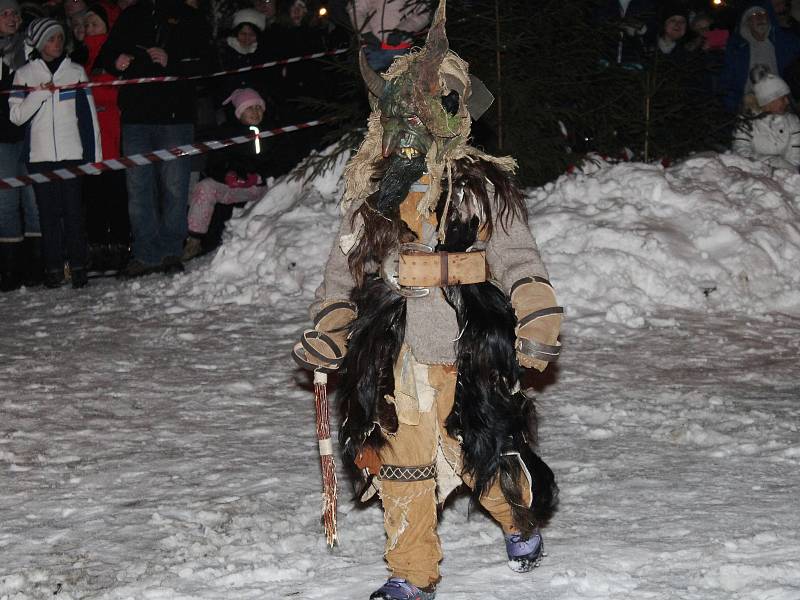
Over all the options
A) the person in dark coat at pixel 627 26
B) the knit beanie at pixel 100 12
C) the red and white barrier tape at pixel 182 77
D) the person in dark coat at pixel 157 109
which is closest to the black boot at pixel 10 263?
the person in dark coat at pixel 157 109

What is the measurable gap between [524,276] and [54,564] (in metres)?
2.03

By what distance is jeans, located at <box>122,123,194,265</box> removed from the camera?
31.5 ft

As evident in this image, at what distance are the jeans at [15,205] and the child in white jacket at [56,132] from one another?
0.35 metres

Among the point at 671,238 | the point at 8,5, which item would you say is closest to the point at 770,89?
the point at 671,238

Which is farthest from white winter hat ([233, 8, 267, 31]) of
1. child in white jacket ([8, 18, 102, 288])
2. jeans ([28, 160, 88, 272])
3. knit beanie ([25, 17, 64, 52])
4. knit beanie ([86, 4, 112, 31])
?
jeans ([28, 160, 88, 272])

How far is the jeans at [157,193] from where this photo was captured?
9.60 meters

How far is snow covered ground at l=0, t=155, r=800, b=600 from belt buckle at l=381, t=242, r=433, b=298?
3.37 ft

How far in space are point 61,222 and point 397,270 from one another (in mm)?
6269

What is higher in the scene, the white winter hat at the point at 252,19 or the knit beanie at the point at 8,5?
the knit beanie at the point at 8,5

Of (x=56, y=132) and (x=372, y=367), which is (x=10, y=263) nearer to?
(x=56, y=132)

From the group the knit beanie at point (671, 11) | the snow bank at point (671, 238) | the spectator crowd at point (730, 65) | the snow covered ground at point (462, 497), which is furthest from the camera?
the knit beanie at point (671, 11)

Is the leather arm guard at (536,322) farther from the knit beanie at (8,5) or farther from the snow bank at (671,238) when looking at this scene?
the knit beanie at (8,5)

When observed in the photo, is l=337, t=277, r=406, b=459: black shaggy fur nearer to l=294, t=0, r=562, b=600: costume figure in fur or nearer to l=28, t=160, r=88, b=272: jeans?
l=294, t=0, r=562, b=600: costume figure in fur

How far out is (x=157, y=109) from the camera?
952cm
